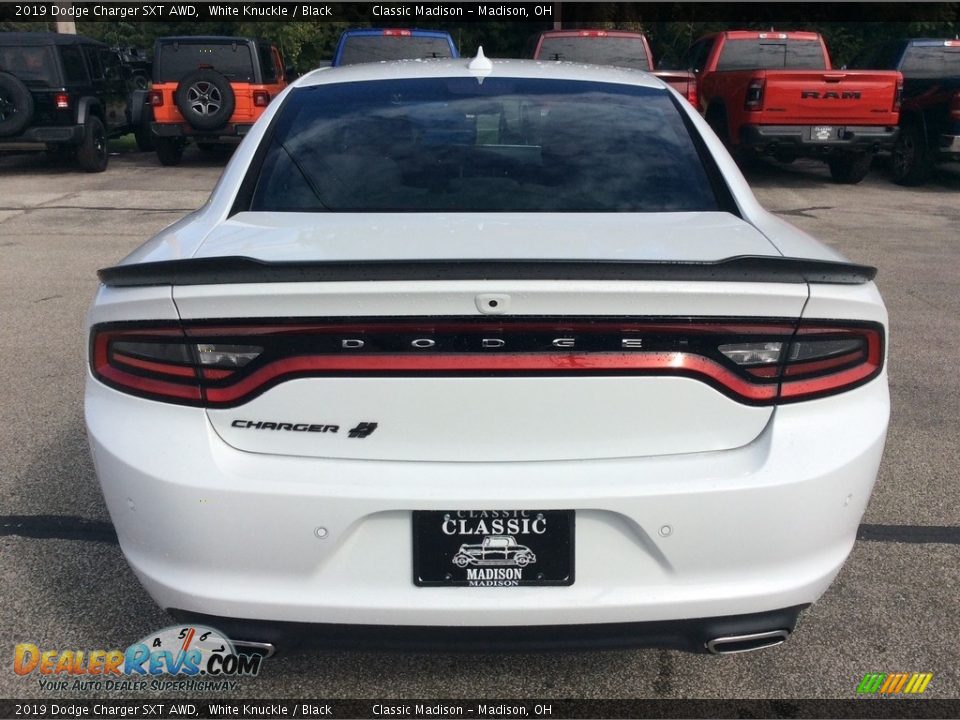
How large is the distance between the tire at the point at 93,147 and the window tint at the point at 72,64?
0.59 metres

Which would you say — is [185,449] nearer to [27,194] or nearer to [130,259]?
[130,259]

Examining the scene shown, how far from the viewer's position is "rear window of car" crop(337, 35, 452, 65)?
535 inches

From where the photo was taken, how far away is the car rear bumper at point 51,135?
13.0 m

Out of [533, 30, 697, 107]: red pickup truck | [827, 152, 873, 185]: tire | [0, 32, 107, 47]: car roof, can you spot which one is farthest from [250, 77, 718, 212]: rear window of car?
[0, 32, 107, 47]: car roof

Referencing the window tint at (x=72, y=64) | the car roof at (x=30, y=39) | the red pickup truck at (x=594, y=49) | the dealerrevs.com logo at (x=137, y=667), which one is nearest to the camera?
the dealerrevs.com logo at (x=137, y=667)

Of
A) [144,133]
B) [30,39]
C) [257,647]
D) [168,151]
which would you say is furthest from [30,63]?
[257,647]

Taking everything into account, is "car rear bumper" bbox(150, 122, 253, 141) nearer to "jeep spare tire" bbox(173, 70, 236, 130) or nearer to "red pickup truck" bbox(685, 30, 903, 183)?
"jeep spare tire" bbox(173, 70, 236, 130)

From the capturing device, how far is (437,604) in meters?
2.15

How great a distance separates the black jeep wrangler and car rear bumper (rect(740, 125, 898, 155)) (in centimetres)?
917

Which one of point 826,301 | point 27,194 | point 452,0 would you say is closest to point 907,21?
point 452,0

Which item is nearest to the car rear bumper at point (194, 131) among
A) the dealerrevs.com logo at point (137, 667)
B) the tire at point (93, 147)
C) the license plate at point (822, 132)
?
the tire at point (93, 147)

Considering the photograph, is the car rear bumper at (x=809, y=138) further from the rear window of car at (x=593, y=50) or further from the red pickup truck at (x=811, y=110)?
the rear window of car at (x=593, y=50)

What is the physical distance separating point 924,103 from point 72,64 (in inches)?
466

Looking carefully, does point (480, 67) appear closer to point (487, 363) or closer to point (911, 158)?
point (487, 363)
